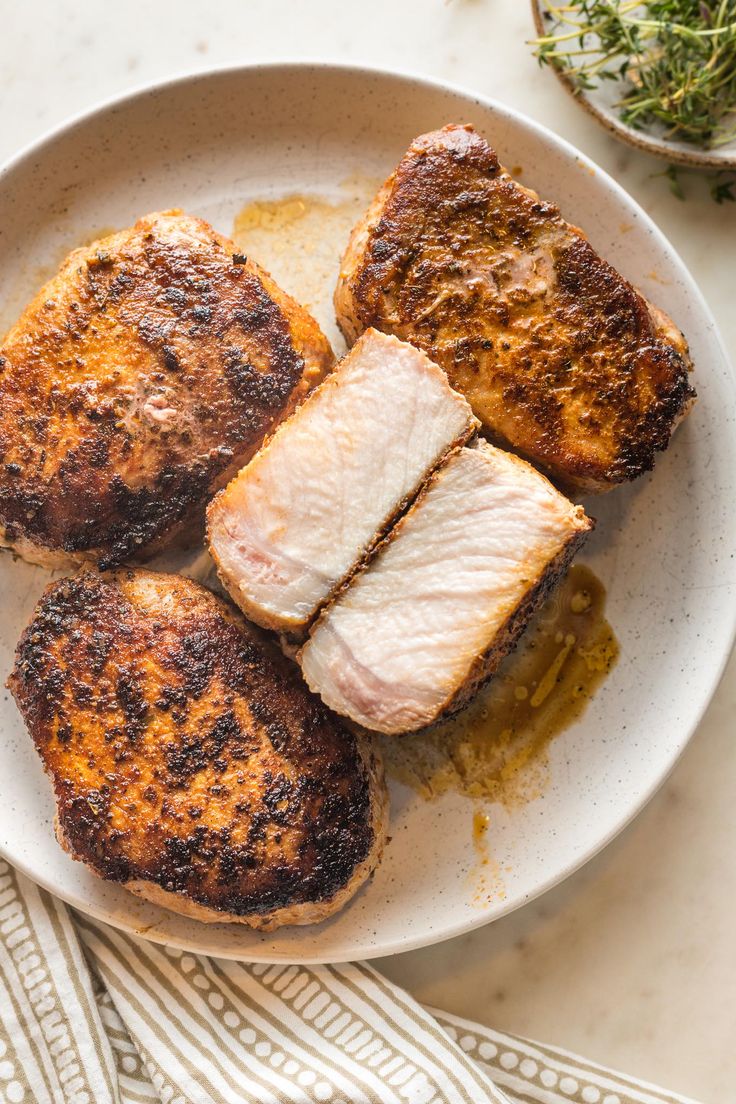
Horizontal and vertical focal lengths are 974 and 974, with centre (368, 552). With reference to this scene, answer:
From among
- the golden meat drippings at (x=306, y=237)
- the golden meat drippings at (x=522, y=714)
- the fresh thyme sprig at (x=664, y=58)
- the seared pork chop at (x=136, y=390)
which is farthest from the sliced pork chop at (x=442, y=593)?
the fresh thyme sprig at (x=664, y=58)

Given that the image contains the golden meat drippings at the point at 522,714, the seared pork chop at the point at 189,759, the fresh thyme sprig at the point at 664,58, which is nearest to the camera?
the seared pork chop at the point at 189,759

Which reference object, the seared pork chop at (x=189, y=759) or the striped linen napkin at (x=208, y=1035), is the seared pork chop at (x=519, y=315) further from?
the striped linen napkin at (x=208, y=1035)

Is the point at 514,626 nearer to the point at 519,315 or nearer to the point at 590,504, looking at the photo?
the point at 590,504

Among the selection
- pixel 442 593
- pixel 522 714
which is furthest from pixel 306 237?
pixel 522 714

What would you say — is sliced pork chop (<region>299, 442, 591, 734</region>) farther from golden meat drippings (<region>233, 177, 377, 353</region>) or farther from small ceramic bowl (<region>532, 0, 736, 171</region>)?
small ceramic bowl (<region>532, 0, 736, 171</region>)

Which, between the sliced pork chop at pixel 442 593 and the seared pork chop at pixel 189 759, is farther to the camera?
the seared pork chop at pixel 189 759

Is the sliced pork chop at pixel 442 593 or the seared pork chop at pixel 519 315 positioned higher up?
the seared pork chop at pixel 519 315

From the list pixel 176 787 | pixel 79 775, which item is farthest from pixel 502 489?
pixel 79 775
